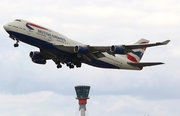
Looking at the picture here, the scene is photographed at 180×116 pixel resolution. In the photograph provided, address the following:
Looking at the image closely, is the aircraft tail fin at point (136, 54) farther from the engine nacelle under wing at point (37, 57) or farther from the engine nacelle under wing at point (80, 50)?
the engine nacelle under wing at point (37, 57)

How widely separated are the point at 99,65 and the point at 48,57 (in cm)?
954

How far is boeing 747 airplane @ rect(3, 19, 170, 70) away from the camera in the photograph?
8138 cm

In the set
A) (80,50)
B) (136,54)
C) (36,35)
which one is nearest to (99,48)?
(80,50)

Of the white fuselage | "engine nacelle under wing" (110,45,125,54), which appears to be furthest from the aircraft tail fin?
"engine nacelle under wing" (110,45,125,54)

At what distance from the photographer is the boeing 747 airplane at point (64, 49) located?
8138cm

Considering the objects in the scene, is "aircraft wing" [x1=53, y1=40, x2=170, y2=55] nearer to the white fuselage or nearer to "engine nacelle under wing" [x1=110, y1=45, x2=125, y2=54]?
"engine nacelle under wing" [x1=110, y1=45, x2=125, y2=54]

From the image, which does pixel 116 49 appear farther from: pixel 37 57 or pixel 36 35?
pixel 37 57

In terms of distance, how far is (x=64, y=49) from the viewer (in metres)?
84.3

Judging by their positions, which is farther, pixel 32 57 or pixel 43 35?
pixel 32 57

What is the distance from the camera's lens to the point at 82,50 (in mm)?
83812

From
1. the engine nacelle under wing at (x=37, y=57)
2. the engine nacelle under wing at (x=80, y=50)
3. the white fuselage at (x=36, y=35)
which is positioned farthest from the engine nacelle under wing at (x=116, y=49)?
the engine nacelle under wing at (x=37, y=57)

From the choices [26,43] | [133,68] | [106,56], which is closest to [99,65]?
[106,56]

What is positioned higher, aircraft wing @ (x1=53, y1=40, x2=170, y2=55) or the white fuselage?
the white fuselage

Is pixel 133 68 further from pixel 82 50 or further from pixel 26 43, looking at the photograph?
pixel 26 43
